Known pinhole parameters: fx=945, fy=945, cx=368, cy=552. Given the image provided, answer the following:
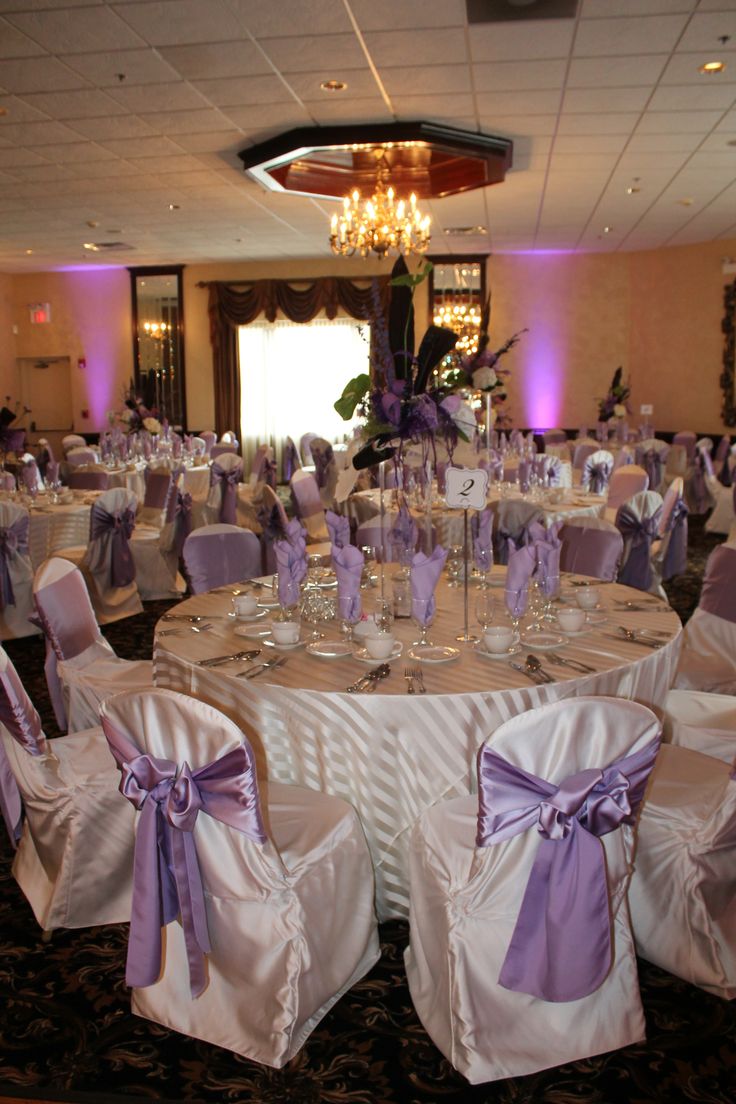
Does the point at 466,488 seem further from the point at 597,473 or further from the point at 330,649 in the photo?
the point at 597,473

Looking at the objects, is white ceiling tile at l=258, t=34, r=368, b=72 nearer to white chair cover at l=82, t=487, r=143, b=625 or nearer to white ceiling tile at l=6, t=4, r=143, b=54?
white ceiling tile at l=6, t=4, r=143, b=54

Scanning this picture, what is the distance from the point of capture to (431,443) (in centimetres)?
339

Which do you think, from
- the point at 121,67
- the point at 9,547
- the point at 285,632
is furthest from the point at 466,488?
the point at 121,67

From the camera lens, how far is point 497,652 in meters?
2.71

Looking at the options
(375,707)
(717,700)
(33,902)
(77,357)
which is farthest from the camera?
(77,357)

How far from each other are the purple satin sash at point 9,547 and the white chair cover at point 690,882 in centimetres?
450

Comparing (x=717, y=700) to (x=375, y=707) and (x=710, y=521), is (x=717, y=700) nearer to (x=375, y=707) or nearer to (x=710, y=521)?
(x=375, y=707)

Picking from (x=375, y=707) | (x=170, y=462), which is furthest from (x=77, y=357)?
(x=375, y=707)

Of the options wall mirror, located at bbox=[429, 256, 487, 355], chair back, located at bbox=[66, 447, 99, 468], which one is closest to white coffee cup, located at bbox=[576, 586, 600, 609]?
chair back, located at bbox=[66, 447, 99, 468]

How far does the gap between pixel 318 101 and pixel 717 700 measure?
5.03 metres

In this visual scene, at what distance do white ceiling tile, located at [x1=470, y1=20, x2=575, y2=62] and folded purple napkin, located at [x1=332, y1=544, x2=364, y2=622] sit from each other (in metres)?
3.60

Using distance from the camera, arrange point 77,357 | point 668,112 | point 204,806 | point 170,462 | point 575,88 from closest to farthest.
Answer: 1. point 204,806
2. point 575,88
3. point 668,112
4. point 170,462
5. point 77,357

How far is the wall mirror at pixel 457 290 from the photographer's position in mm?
14344

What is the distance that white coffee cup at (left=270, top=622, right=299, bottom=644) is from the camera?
9.29ft
